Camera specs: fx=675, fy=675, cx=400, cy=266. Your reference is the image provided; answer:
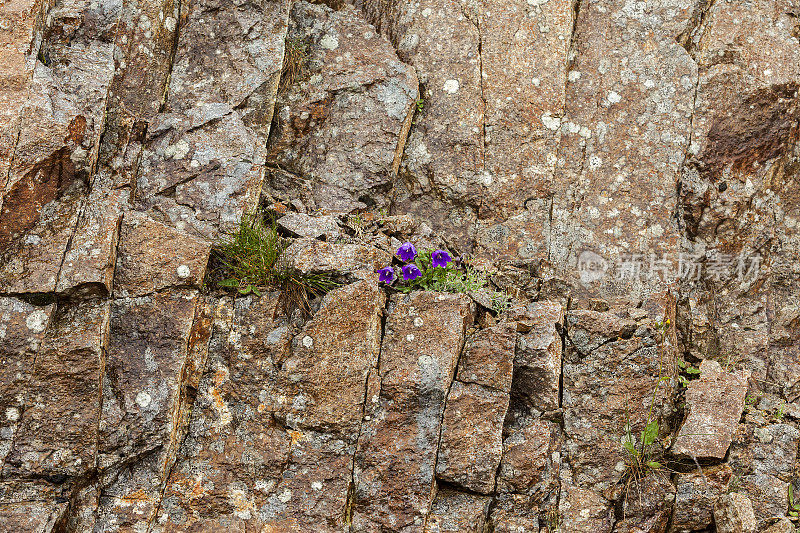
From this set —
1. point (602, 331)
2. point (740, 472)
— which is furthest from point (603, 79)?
point (740, 472)

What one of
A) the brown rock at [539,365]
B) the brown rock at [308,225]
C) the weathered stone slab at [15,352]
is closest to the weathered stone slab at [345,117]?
the brown rock at [308,225]

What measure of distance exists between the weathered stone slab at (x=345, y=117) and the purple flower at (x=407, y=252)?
3.41 ft

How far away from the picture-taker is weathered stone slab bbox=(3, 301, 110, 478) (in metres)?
4.80

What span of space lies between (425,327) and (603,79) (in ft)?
10.7

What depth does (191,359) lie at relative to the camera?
5.25 metres

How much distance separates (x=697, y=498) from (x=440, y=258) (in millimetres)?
2776

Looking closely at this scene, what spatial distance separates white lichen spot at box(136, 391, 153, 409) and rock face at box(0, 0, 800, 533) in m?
0.05

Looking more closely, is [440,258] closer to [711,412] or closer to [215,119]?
[215,119]

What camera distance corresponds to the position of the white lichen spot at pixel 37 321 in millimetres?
4930

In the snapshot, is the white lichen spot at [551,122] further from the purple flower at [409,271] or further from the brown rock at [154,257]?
the brown rock at [154,257]

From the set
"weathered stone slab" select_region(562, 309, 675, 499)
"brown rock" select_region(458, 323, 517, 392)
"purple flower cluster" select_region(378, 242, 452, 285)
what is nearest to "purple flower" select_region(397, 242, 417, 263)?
"purple flower cluster" select_region(378, 242, 452, 285)

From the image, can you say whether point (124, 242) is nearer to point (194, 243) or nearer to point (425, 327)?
point (194, 243)

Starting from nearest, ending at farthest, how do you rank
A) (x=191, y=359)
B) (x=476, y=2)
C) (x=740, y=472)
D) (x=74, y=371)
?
1. (x=74, y=371)
2. (x=191, y=359)
3. (x=740, y=472)
4. (x=476, y=2)

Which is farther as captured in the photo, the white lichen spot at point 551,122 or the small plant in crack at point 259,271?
the white lichen spot at point 551,122
